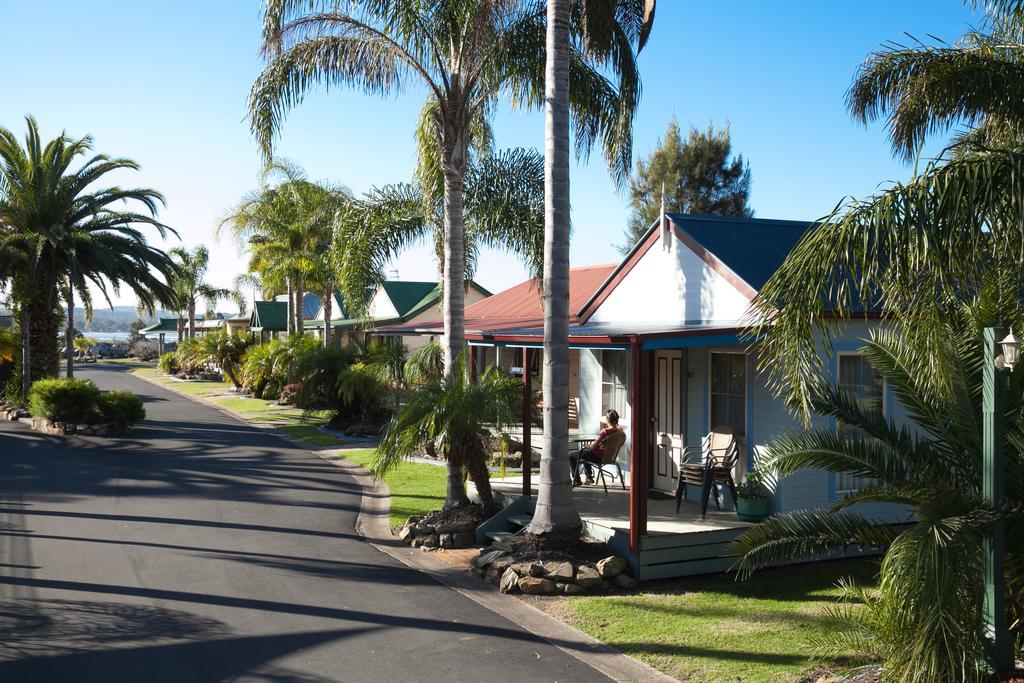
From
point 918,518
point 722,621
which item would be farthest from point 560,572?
point 918,518

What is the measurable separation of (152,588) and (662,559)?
5703 mm

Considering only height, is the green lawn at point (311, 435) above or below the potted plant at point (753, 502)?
below

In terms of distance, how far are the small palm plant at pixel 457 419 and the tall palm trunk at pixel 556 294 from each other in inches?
54.5

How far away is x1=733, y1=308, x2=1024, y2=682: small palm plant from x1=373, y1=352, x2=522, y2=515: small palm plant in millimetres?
4904

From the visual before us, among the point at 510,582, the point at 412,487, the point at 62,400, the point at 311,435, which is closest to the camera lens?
the point at 510,582

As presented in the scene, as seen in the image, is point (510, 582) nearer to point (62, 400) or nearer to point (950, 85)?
point (950, 85)

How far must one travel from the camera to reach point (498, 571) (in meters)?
9.79

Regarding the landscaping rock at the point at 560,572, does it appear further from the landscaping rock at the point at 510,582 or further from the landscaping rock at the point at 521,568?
the landscaping rock at the point at 510,582

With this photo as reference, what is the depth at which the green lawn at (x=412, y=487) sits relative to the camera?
13.8 meters

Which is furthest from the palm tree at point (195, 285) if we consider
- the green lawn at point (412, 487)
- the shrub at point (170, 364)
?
the green lawn at point (412, 487)

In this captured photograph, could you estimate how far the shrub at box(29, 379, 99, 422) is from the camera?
22156 mm

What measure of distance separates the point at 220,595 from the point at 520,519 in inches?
167

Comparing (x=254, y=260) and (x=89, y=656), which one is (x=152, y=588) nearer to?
(x=89, y=656)

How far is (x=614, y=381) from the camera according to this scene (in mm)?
14469
